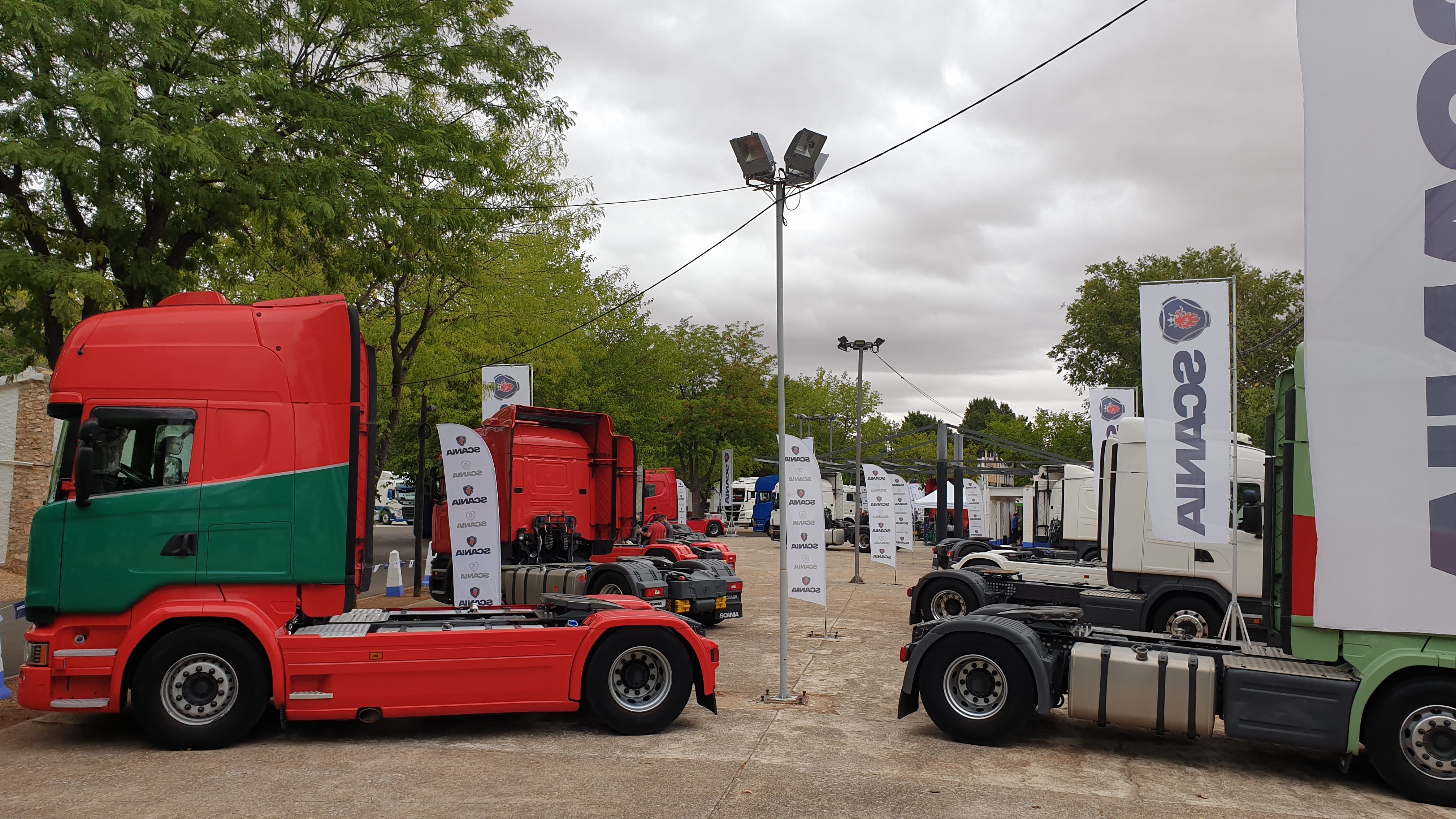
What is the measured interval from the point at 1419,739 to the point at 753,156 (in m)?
6.64

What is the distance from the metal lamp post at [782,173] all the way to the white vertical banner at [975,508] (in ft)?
99.5

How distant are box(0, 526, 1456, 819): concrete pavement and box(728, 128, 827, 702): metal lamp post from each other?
0.67 m

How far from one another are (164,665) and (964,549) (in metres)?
16.6

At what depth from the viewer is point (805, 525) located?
41.9 ft

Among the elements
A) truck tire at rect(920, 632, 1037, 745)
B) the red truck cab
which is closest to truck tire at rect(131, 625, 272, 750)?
truck tire at rect(920, 632, 1037, 745)

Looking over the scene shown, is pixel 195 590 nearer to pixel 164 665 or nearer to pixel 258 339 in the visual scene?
pixel 164 665

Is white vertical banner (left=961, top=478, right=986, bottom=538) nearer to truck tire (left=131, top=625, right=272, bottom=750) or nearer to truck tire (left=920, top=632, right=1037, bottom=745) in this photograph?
truck tire (left=920, top=632, right=1037, bottom=745)

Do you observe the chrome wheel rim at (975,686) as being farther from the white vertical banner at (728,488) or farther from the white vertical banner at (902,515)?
the white vertical banner at (728,488)

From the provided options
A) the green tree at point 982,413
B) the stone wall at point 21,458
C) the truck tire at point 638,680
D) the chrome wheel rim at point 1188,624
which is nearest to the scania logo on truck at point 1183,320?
the chrome wheel rim at point 1188,624

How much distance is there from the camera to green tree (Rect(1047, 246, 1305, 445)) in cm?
4531

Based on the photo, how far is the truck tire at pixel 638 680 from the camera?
755cm

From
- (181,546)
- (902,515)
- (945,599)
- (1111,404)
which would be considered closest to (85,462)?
(181,546)

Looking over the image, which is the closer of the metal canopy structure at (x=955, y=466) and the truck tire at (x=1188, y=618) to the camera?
the truck tire at (x=1188, y=618)

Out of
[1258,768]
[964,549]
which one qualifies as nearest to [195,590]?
[1258,768]
